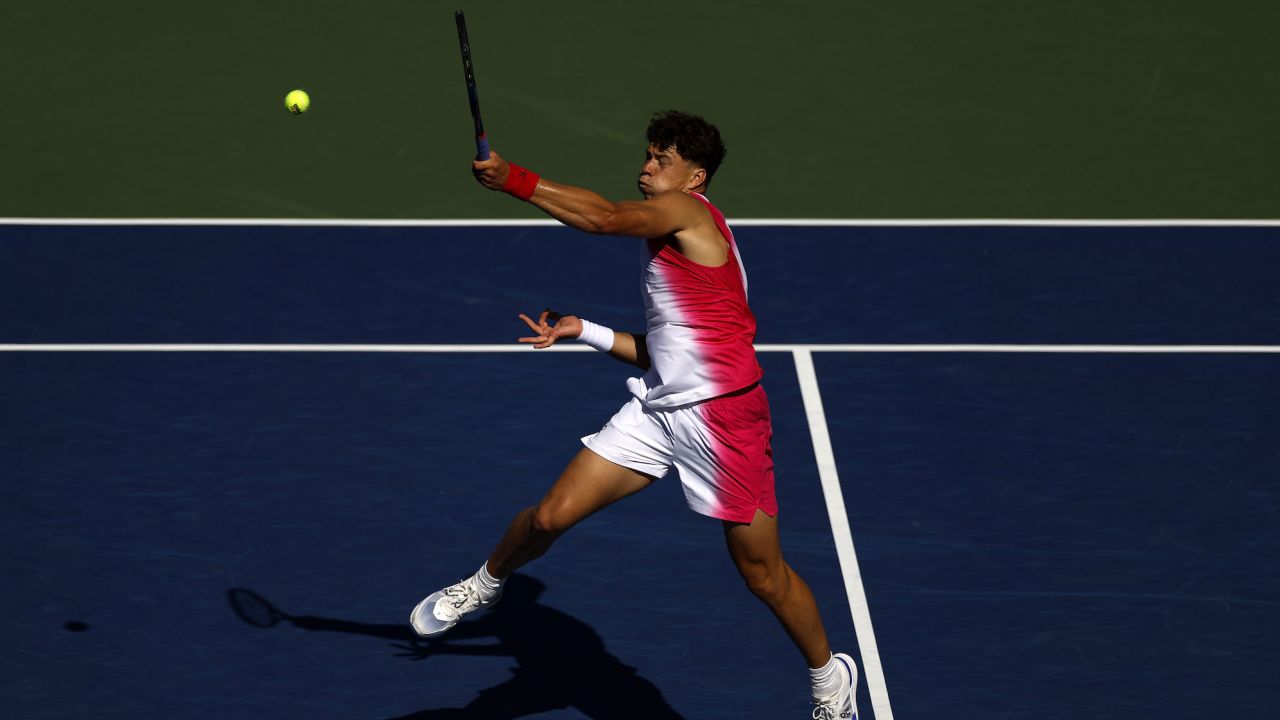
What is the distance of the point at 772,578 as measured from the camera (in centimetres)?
760

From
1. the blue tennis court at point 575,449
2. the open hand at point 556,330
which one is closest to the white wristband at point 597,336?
the open hand at point 556,330

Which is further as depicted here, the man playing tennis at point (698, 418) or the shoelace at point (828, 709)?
the shoelace at point (828, 709)

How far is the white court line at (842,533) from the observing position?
838 cm

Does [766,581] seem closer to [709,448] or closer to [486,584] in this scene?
[709,448]

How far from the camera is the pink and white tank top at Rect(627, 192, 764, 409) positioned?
765cm

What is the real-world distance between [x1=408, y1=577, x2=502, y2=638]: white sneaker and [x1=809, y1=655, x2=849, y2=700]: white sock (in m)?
1.37
